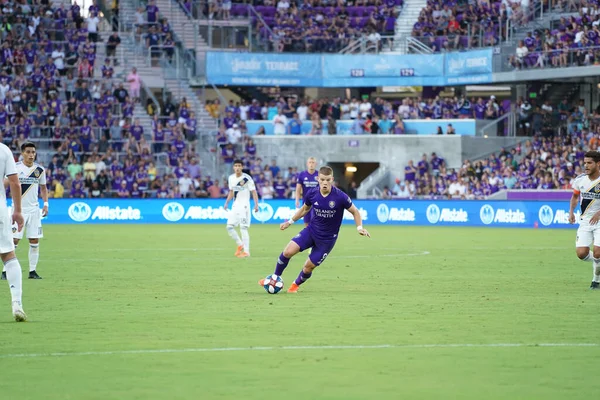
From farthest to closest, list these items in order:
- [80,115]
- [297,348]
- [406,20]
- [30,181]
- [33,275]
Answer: [406,20], [80,115], [30,181], [33,275], [297,348]

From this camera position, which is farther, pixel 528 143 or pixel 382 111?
pixel 382 111

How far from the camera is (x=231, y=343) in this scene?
11.9m

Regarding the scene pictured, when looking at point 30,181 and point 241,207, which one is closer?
point 30,181

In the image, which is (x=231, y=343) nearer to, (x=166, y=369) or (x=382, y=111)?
(x=166, y=369)

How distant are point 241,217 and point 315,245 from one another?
9.61 meters

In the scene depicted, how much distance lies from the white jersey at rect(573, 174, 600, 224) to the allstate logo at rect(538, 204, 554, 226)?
80.5 ft

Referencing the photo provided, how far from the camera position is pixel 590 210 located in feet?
59.3

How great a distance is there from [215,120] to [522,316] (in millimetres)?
42536

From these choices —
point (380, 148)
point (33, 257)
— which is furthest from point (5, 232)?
point (380, 148)

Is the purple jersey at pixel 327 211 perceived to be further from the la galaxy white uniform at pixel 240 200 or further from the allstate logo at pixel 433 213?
the allstate logo at pixel 433 213

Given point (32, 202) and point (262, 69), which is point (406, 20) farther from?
point (32, 202)

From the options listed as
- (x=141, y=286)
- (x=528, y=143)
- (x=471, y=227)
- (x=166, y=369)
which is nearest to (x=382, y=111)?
(x=528, y=143)

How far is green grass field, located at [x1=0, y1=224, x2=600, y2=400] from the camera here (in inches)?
376

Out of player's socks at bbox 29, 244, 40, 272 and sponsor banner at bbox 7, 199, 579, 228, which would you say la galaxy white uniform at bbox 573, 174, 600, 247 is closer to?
player's socks at bbox 29, 244, 40, 272
